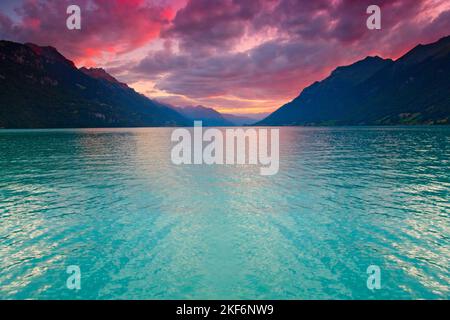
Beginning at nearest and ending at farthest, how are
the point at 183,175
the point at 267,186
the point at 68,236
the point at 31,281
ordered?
the point at 31,281
the point at 68,236
the point at 267,186
the point at 183,175

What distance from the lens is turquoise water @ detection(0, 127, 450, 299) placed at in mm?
13523

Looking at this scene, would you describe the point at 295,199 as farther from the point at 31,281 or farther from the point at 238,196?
the point at 31,281

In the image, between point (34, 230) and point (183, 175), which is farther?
point (183, 175)

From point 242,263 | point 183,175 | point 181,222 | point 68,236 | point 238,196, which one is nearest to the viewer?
point 242,263

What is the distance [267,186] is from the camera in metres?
36.0

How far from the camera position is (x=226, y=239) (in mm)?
19484

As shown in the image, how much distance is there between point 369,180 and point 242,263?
30.3m

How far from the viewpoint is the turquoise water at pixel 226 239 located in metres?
13.5

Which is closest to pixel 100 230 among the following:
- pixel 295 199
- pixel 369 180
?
pixel 295 199

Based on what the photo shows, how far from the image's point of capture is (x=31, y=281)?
13930mm

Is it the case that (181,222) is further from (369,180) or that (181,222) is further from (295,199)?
(369,180)

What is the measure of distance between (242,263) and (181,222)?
8.71 m

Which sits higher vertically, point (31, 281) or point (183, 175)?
point (183, 175)
